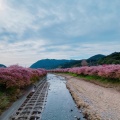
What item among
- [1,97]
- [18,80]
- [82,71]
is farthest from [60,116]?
[82,71]

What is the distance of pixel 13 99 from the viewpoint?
1542 cm

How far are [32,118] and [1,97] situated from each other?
123 inches

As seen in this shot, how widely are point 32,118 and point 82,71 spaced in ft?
110

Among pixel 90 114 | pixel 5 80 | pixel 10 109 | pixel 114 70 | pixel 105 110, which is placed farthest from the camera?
pixel 114 70

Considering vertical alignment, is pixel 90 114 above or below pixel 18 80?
below

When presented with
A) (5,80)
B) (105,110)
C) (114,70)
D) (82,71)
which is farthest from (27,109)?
(82,71)

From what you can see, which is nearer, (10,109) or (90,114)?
(90,114)

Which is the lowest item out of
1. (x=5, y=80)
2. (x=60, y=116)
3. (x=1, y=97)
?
(x=60, y=116)

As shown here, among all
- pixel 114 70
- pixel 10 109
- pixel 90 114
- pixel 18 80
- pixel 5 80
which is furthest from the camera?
pixel 114 70

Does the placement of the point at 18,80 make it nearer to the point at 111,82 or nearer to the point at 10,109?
the point at 10,109

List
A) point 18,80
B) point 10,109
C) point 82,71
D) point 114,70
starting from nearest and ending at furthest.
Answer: point 10,109
point 18,80
point 114,70
point 82,71

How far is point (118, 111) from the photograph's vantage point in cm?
1144

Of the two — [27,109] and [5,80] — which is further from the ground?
[5,80]

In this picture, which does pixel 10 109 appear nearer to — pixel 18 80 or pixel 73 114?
pixel 73 114
